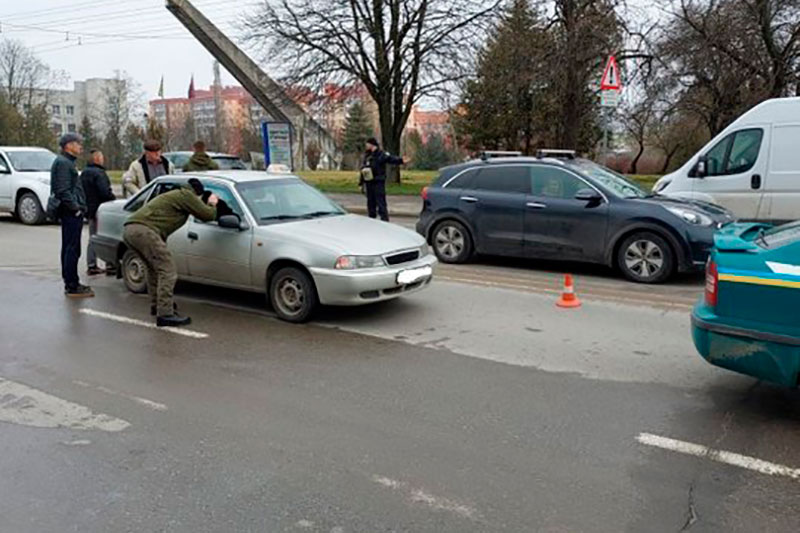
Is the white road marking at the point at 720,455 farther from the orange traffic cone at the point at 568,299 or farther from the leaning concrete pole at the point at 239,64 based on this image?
the leaning concrete pole at the point at 239,64

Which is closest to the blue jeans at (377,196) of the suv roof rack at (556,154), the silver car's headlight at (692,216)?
the suv roof rack at (556,154)

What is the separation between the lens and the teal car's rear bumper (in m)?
4.19

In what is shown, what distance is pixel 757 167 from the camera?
410 inches

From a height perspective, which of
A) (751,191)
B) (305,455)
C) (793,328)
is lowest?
(305,455)

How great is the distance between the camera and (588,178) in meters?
9.59

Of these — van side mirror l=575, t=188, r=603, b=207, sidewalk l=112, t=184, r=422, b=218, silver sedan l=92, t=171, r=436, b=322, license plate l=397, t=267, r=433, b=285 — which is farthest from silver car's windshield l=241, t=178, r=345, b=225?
sidewalk l=112, t=184, r=422, b=218

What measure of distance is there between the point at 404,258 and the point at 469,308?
3.47 feet

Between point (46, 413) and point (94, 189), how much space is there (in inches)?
225

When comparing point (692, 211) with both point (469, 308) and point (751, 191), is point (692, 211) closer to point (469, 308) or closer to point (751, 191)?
→ point (751, 191)

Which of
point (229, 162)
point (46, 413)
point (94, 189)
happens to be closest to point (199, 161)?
point (94, 189)

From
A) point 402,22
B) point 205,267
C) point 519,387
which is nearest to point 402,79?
point 402,22

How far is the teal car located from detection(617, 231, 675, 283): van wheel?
4275mm

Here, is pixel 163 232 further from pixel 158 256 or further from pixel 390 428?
pixel 390 428

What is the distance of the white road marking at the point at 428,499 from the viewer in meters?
3.44
